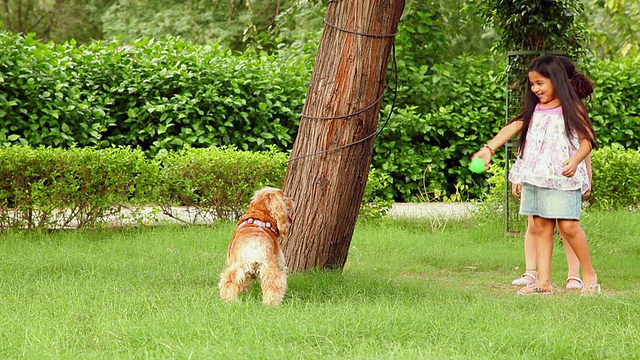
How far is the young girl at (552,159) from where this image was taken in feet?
20.4

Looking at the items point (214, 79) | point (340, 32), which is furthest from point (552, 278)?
point (214, 79)

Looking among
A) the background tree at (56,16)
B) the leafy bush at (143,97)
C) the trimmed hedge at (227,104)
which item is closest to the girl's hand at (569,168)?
the trimmed hedge at (227,104)

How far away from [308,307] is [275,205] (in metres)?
0.78

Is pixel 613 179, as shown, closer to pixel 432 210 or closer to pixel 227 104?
pixel 432 210

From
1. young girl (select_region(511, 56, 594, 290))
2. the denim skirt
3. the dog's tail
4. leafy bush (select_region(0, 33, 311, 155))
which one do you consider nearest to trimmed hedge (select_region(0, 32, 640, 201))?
leafy bush (select_region(0, 33, 311, 155))

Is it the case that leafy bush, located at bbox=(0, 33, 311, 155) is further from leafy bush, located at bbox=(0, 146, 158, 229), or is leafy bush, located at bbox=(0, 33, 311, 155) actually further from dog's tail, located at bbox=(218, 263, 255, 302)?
dog's tail, located at bbox=(218, 263, 255, 302)

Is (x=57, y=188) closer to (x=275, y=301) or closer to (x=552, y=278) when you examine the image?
(x=275, y=301)

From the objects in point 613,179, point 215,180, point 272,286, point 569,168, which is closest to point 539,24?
point 613,179

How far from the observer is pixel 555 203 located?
6281mm

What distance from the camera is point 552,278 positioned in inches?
283

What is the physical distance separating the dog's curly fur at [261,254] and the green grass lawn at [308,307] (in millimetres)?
138

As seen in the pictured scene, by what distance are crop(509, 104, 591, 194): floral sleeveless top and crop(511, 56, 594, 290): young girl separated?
27 cm

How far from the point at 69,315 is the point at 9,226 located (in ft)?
14.1

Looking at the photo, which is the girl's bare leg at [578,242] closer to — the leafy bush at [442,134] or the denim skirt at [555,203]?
the denim skirt at [555,203]
